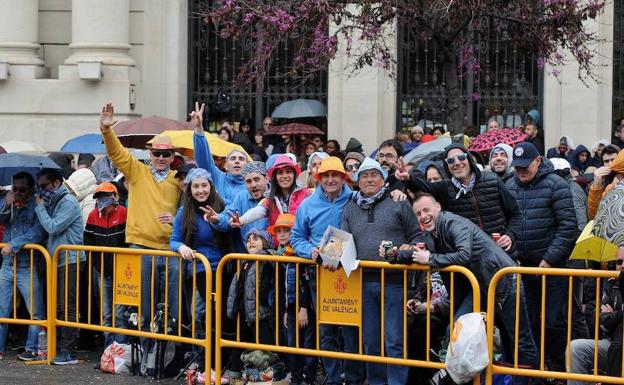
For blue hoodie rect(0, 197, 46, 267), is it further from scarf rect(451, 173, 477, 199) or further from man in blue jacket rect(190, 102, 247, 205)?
scarf rect(451, 173, 477, 199)

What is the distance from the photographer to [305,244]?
10555 millimetres

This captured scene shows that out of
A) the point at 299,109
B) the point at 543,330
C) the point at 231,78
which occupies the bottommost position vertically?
the point at 543,330

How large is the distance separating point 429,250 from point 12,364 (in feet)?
13.8

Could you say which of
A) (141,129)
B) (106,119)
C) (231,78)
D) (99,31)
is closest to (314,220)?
(106,119)

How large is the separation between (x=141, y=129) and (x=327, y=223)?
14.8 feet

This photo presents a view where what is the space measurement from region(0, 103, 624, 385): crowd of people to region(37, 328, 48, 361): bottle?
0.21ft

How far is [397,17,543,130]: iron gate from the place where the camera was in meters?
20.7

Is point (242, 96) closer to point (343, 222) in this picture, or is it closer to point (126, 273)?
point (126, 273)

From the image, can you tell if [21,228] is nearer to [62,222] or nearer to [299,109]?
[62,222]

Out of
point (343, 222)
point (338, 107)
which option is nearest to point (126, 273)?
point (343, 222)

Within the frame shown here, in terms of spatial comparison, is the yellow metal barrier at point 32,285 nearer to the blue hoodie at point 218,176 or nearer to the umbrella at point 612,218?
the blue hoodie at point 218,176

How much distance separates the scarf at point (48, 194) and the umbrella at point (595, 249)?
16.4 ft

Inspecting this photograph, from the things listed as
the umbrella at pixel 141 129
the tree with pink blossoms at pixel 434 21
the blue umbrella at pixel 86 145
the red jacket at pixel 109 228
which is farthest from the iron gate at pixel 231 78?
the red jacket at pixel 109 228

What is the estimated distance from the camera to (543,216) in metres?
10.9
